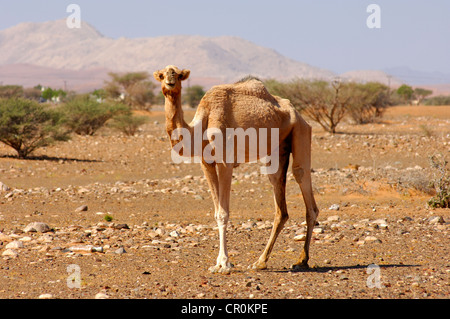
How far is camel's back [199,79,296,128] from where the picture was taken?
6.46 metres

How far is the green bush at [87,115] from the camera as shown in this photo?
93.5 feet

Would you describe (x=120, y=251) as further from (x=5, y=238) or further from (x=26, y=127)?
(x=26, y=127)

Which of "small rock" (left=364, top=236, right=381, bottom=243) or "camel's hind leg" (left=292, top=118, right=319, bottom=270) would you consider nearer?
"camel's hind leg" (left=292, top=118, right=319, bottom=270)

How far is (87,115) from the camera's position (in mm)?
28750

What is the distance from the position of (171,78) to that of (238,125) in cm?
101

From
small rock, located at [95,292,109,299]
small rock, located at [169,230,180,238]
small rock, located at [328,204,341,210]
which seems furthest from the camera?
small rock, located at [328,204,341,210]

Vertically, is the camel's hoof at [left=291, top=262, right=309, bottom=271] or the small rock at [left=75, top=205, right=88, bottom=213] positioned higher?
the camel's hoof at [left=291, top=262, right=309, bottom=271]

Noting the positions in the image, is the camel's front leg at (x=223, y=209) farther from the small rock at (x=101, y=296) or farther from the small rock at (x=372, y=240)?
the small rock at (x=372, y=240)

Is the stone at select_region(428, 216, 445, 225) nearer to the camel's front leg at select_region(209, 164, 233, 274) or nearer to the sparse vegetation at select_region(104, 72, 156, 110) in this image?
the camel's front leg at select_region(209, 164, 233, 274)

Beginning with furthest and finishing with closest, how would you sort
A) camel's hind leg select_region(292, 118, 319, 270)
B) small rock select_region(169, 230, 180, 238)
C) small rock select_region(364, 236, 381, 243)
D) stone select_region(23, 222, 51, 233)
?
stone select_region(23, 222, 51, 233) < small rock select_region(169, 230, 180, 238) < small rock select_region(364, 236, 381, 243) < camel's hind leg select_region(292, 118, 319, 270)

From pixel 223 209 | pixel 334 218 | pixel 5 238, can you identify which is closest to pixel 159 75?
pixel 223 209

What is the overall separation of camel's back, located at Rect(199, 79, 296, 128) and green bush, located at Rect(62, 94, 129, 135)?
72.8 ft

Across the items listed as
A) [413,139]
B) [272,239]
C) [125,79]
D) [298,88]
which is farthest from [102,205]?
[125,79]

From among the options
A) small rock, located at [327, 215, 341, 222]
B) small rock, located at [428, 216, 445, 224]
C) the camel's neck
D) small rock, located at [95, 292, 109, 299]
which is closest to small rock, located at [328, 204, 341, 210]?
small rock, located at [327, 215, 341, 222]
